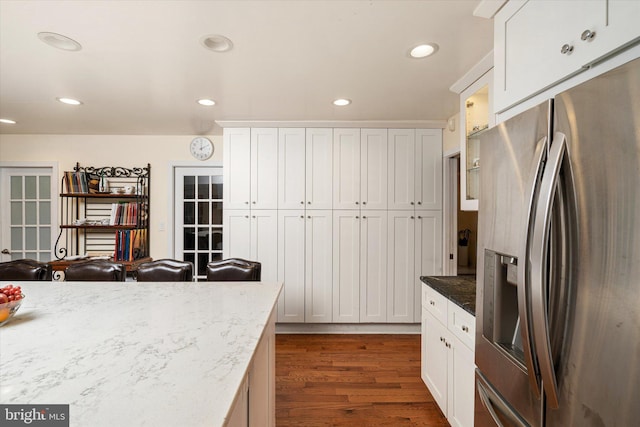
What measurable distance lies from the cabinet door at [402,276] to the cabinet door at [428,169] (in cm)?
25

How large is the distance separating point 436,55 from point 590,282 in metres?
1.62

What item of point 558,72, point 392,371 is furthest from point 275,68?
point 392,371

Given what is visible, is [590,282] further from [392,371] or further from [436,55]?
[392,371]

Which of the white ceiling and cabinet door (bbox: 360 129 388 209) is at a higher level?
the white ceiling

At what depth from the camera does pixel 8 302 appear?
1233 mm

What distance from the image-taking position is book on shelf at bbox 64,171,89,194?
368 centimetres

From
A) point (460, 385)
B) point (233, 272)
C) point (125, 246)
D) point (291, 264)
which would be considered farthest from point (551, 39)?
point (125, 246)

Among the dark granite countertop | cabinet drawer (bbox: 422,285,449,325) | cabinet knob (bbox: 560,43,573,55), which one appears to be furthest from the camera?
cabinet drawer (bbox: 422,285,449,325)

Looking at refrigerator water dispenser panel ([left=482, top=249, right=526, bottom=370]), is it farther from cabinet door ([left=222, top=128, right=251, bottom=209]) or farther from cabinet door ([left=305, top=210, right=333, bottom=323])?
cabinet door ([left=222, top=128, right=251, bottom=209])

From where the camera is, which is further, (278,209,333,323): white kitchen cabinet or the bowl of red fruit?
(278,209,333,323): white kitchen cabinet

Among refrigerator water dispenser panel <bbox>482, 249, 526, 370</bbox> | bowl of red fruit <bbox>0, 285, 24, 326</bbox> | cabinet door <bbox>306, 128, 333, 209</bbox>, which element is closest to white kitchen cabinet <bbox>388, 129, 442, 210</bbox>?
cabinet door <bbox>306, 128, 333, 209</bbox>

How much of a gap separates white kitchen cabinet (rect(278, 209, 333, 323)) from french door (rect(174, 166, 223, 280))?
3.75 feet

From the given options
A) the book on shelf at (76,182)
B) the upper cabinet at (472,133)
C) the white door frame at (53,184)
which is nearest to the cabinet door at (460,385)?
the upper cabinet at (472,133)

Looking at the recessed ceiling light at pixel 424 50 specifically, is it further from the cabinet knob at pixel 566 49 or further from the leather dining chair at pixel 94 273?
the leather dining chair at pixel 94 273
